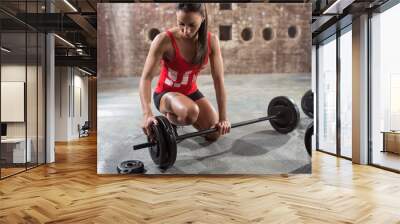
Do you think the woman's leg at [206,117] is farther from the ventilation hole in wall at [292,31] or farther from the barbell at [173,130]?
the ventilation hole in wall at [292,31]

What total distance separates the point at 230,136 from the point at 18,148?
11.1 feet

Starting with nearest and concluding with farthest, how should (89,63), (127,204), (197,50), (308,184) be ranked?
1. (127,204)
2. (308,184)
3. (197,50)
4. (89,63)

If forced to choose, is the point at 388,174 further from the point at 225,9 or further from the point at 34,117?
the point at 34,117

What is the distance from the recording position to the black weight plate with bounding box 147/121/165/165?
17.8 feet

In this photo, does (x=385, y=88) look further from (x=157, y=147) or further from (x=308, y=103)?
(x=157, y=147)

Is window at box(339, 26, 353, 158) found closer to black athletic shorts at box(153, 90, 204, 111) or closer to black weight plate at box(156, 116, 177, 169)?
black athletic shorts at box(153, 90, 204, 111)

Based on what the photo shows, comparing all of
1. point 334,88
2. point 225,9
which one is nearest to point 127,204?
point 225,9

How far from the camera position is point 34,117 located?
21.8 feet

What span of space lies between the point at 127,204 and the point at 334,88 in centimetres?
611

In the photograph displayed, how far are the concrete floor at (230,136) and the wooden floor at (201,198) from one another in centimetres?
17

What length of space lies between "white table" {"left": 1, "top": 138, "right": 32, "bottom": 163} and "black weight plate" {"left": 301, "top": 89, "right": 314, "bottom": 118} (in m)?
4.44

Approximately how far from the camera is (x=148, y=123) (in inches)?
218

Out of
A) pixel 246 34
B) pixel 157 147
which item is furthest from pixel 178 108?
pixel 246 34

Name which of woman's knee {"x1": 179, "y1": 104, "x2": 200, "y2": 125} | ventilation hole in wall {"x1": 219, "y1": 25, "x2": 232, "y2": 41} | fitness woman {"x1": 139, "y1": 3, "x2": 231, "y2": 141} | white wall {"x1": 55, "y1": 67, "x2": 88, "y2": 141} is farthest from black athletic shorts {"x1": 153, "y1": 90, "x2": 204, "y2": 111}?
white wall {"x1": 55, "y1": 67, "x2": 88, "y2": 141}
